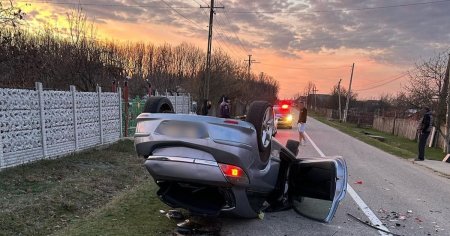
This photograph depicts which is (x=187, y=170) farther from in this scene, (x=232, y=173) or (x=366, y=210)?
(x=366, y=210)

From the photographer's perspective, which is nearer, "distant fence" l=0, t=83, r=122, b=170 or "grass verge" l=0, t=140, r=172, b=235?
"grass verge" l=0, t=140, r=172, b=235

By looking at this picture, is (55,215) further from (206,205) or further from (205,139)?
(205,139)

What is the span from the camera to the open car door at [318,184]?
543 cm

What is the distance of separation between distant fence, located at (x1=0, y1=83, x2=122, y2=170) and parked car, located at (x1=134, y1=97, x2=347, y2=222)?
13.8 ft

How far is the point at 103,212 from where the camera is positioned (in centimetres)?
579

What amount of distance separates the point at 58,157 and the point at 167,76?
45.0m

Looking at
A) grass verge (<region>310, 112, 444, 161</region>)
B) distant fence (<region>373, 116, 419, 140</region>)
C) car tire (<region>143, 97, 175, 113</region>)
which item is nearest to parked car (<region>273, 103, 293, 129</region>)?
grass verge (<region>310, 112, 444, 161</region>)

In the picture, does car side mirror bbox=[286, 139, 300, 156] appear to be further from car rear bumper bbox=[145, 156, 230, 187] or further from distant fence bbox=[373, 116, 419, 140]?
distant fence bbox=[373, 116, 419, 140]

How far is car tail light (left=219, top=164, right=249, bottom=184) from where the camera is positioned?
4.48m

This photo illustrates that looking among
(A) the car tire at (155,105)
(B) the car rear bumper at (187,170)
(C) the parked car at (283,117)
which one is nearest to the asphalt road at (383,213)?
(B) the car rear bumper at (187,170)

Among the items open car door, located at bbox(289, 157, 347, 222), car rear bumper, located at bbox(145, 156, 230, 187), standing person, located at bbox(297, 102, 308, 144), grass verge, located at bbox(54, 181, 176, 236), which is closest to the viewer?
car rear bumper, located at bbox(145, 156, 230, 187)

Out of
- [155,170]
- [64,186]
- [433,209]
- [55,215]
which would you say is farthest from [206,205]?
[433,209]

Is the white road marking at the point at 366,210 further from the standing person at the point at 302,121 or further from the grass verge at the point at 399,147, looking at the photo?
Answer: the grass verge at the point at 399,147

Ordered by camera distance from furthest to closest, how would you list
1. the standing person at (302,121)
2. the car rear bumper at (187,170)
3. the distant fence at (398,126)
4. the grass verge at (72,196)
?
1. the distant fence at (398,126)
2. the standing person at (302,121)
3. the grass verge at (72,196)
4. the car rear bumper at (187,170)
